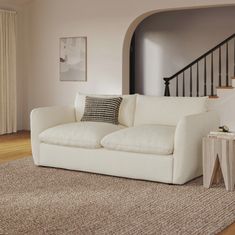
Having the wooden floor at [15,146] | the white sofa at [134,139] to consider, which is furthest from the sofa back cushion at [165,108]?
the wooden floor at [15,146]

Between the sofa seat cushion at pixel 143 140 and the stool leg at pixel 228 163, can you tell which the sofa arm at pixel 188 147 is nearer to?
the sofa seat cushion at pixel 143 140

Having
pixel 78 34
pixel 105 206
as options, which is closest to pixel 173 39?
pixel 78 34

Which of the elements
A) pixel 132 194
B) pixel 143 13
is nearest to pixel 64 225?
pixel 132 194

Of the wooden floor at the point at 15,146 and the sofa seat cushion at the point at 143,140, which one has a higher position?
the sofa seat cushion at the point at 143,140

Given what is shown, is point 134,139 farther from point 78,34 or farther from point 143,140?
point 78,34

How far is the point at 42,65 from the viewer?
8.80 metres

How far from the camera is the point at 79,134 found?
5.10 meters

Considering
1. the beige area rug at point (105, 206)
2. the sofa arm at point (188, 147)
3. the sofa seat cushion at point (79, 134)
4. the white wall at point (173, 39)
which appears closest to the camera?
the beige area rug at point (105, 206)

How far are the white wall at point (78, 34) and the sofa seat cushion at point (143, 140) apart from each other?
3.08 meters

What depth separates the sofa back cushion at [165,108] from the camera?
5133 millimetres

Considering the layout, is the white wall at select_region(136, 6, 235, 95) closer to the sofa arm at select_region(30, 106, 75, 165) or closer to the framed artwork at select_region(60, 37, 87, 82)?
the framed artwork at select_region(60, 37, 87, 82)

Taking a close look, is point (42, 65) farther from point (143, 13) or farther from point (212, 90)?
point (212, 90)

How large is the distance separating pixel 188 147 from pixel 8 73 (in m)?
4.87

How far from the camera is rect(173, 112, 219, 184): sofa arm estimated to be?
14.7 feet
